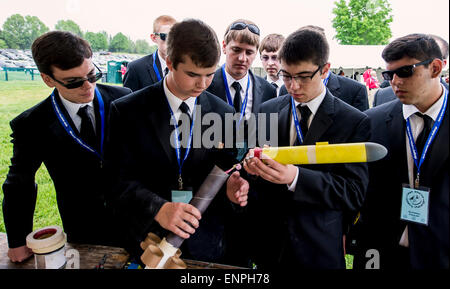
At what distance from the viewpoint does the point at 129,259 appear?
165 centimetres

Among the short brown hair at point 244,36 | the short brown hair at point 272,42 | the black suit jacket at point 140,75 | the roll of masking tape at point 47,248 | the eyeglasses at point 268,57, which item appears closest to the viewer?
the roll of masking tape at point 47,248

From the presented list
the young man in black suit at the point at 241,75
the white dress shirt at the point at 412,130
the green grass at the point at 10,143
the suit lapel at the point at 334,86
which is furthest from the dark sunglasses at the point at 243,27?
the green grass at the point at 10,143

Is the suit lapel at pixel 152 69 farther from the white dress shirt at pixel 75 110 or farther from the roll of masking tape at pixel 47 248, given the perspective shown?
the roll of masking tape at pixel 47 248

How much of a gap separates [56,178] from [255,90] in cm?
214

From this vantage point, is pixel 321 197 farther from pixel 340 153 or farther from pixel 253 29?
pixel 253 29

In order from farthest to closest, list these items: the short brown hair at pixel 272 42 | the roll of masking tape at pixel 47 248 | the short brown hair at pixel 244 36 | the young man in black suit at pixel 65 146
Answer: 1. the short brown hair at pixel 272 42
2. the short brown hair at pixel 244 36
3. the young man in black suit at pixel 65 146
4. the roll of masking tape at pixel 47 248

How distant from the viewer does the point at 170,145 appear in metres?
1.71

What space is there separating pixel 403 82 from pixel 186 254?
179cm

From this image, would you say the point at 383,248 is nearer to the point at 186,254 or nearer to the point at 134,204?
the point at 186,254

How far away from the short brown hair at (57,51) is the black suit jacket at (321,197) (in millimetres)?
1454

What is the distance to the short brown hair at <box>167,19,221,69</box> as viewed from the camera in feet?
5.11

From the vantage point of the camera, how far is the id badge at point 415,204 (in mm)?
1659

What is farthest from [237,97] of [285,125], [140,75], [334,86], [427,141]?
[427,141]
